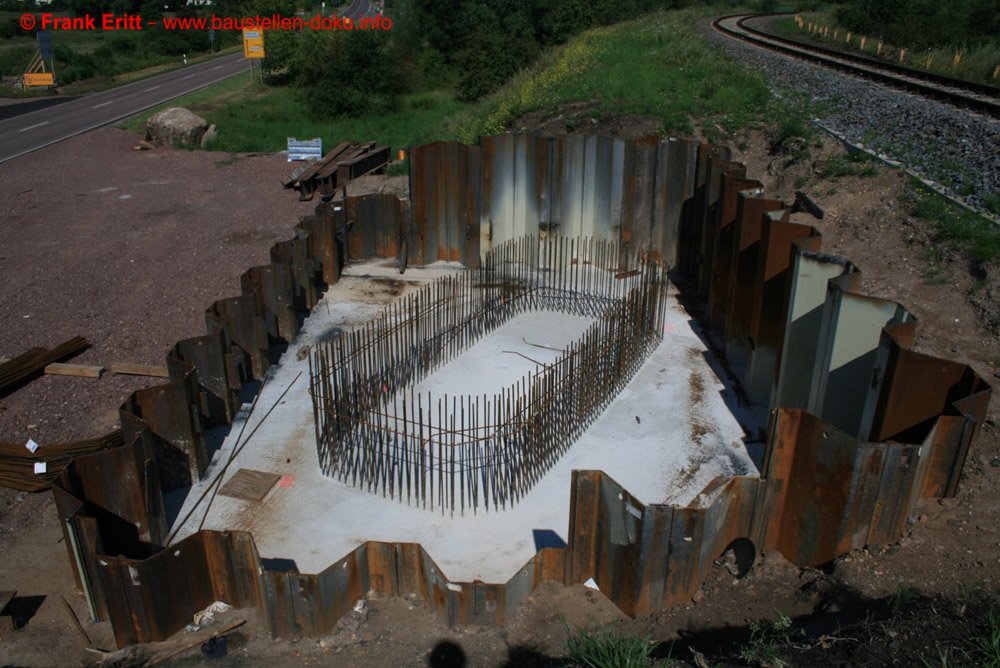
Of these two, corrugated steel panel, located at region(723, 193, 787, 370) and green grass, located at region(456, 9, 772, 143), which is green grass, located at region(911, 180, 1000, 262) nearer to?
corrugated steel panel, located at region(723, 193, 787, 370)

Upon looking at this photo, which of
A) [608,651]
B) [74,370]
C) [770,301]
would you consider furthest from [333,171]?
[608,651]

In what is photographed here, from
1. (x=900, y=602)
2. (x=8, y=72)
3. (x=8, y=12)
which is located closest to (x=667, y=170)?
(x=900, y=602)

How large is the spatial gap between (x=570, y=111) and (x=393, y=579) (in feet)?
49.5

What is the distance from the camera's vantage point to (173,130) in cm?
2741

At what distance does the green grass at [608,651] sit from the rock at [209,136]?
82.3ft

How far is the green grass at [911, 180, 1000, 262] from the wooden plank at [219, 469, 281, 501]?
9.10 m

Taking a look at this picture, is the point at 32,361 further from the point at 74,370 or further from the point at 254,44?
the point at 254,44

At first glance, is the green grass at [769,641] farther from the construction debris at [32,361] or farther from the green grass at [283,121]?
the green grass at [283,121]

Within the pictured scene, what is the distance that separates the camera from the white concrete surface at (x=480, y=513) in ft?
27.4

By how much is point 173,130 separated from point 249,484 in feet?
70.7

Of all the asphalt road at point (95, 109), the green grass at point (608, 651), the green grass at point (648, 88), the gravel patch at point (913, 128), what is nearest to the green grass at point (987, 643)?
the green grass at point (608, 651)

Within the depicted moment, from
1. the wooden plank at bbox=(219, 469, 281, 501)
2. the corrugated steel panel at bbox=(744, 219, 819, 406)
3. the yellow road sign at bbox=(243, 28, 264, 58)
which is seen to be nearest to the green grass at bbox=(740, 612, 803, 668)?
the corrugated steel panel at bbox=(744, 219, 819, 406)

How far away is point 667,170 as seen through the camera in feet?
50.1

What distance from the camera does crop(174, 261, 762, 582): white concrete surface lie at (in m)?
8.35
